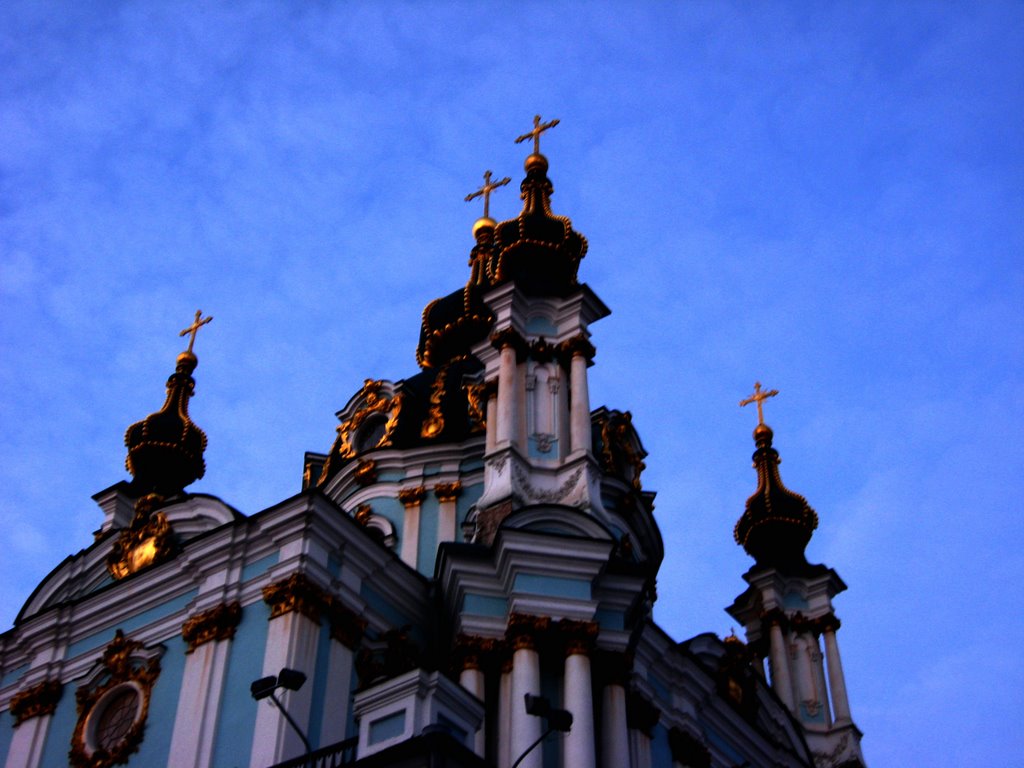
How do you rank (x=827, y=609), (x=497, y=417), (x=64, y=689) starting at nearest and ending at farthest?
(x=64, y=689) → (x=497, y=417) → (x=827, y=609)

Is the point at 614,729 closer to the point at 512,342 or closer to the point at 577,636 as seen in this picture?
the point at 577,636

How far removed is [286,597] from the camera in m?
16.7

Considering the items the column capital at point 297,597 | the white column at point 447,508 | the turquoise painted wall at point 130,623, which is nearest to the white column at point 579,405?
the white column at point 447,508

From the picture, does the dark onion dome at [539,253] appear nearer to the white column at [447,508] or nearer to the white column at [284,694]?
the white column at [447,508]

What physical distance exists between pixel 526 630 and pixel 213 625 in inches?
137

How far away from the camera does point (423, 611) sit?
60.4 ft

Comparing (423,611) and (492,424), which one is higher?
(492,424)

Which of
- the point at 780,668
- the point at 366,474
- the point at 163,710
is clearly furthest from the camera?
the point at 780,668

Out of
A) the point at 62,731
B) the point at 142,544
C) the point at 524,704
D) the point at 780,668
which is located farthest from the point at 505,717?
the point at 780,668

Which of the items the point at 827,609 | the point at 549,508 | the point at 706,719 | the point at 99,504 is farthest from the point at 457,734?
the point at 827,609

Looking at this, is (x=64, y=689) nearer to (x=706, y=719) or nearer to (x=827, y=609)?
(x=706, y=719)

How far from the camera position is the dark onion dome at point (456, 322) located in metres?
27.4

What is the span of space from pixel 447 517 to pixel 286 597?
233 inches

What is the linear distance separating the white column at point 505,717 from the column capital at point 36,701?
222 inches
